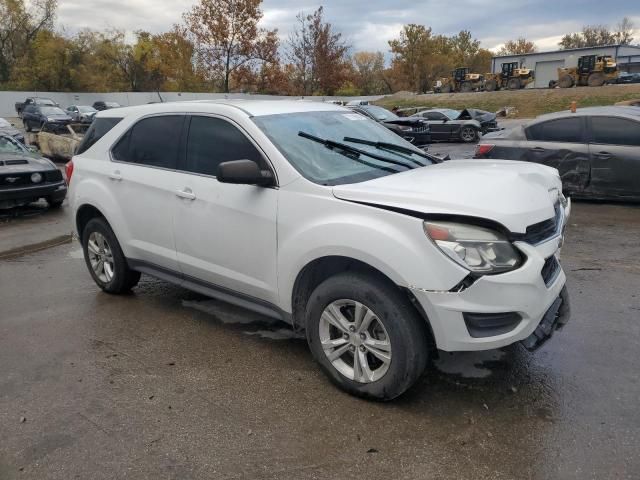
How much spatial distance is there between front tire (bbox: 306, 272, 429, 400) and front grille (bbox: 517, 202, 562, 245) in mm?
750

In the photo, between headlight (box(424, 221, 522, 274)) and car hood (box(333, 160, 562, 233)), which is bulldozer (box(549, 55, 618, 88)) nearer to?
car hood (box(333, 160, 562, 233))

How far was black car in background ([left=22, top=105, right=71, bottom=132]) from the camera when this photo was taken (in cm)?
3095

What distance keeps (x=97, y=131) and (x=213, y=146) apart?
178 cm

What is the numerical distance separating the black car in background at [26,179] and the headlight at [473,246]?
28.5ft

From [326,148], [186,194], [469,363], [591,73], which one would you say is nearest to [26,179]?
[186,194]

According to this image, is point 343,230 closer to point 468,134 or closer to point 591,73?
point 468,134

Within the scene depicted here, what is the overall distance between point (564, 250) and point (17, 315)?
589cm

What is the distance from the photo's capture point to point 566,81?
38500 millimetres

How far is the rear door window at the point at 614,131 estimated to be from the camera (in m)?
7.96

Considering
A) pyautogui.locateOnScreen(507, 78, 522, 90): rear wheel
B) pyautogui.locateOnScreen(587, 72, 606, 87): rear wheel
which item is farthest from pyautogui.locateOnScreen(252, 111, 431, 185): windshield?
pyautogui.locateOnScreen(507, 78, 522, 90): rear wheel

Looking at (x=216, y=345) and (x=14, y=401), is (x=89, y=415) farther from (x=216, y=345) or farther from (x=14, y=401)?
(x=216, y=345)

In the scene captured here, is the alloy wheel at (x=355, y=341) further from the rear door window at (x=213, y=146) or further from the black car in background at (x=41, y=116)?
the black car in background at (x=41, y=116)

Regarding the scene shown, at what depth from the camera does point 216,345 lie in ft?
13.4

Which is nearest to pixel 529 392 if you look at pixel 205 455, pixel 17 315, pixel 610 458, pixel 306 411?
pixel 610 458
